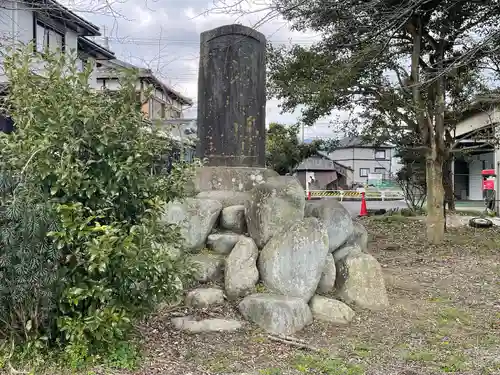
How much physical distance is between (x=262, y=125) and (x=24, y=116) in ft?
11.1

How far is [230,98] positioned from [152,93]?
7.54 ft

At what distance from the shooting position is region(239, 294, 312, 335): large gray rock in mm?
4441

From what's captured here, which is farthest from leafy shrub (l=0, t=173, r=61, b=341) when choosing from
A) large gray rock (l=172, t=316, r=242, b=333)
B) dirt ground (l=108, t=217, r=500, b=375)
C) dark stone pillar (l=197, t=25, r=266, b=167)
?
dark stone pillar (l=197, t=25, r=266, b=167)

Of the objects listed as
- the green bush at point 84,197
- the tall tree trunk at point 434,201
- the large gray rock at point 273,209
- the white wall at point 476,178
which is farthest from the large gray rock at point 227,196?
the white wall at point 476,178

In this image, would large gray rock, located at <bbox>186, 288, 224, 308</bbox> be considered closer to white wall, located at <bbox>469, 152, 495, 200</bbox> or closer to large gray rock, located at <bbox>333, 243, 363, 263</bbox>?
large gray rock, located at <bbox>333, 243, 363, 263</bbox>

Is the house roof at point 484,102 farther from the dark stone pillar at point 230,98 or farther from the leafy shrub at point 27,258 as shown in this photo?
the leafy shrub at point 27,258

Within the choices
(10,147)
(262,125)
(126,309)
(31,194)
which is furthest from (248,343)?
(262,125)

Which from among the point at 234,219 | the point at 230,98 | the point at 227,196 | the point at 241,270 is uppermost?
the point at 230,98

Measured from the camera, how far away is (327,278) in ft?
17.8

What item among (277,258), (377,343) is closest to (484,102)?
(277,258)

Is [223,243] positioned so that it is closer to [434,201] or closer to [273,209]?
[273,209]

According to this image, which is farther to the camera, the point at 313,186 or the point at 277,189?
the point at 313,186

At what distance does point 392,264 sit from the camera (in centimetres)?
870

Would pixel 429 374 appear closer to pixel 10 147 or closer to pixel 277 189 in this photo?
pixel 277 189
